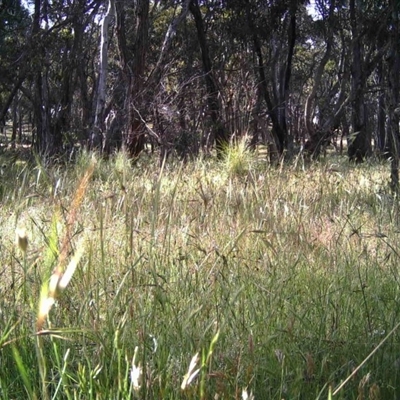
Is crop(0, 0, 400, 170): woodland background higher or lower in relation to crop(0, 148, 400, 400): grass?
higher

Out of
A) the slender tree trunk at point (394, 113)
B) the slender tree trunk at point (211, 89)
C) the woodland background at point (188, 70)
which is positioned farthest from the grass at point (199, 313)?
the slender tree trunk at point (211, 89)

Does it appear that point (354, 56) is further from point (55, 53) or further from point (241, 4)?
point (55, 53)

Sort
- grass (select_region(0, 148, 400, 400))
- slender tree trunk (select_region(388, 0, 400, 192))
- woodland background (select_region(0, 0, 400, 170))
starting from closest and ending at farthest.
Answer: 1. grass (select_region(0, 148, 400, 400))
2. slender tree trunk (select_region(388, 0, 400, 192))
3. woodland background (select_region(0, 0, 400, 170))

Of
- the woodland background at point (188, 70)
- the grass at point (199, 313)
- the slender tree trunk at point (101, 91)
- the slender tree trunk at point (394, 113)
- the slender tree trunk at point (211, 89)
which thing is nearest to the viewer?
the grass at point (199, 313)

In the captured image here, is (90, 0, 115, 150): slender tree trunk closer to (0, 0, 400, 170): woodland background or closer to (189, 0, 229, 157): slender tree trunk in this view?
(0, 0, 400, 170): woodland background

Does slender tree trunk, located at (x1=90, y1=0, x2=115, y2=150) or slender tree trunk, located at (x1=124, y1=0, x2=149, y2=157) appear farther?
slender tree trunk, located at (x1=124, y1=0, x2=149, y2=157)

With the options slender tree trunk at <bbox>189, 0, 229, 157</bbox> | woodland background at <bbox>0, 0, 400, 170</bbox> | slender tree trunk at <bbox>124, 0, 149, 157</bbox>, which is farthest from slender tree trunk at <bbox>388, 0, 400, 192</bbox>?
slender tree trunk at <bbox>189, 0, 229, 157</bbox>

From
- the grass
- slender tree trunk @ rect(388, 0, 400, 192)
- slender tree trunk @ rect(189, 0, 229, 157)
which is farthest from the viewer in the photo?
slender tree trunk @ rect(189, 0, 229, 157)

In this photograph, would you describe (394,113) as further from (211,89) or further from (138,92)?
(211,89)

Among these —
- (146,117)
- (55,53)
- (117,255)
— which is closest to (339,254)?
(117,255)

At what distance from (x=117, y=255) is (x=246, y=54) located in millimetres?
11527

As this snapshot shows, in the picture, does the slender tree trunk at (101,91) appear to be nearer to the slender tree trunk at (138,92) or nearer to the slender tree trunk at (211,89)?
the slender tree trunk at (138,92)

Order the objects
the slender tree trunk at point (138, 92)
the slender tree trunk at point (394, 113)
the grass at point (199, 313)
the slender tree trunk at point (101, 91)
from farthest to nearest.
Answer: the slender tree trunk at point (138, 92)
the slender tree trunk at point (101, 91)
the slender tree trunk at point (394, 113)
the grass at point (199, 313)

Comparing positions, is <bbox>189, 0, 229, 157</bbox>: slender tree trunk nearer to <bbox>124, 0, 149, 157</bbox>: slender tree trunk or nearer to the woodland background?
the woodland background
